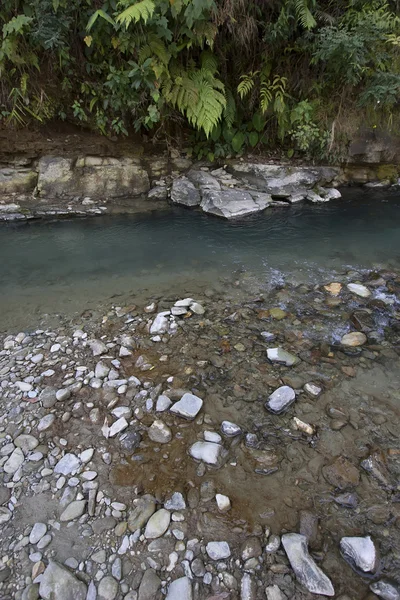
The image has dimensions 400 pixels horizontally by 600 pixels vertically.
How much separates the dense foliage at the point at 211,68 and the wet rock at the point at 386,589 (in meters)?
5.75

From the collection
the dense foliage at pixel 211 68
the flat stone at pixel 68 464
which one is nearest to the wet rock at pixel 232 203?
the dense foliage at pixel 211 68

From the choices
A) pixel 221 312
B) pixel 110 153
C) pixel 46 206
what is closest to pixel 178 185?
pixel 110 153

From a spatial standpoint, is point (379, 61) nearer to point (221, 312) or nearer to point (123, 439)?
point (221, 312)

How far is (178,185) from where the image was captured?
255 inches

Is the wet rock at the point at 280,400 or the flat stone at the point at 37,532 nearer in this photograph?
the flat stone at the point at 37,532

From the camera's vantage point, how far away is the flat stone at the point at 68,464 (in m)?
2.08

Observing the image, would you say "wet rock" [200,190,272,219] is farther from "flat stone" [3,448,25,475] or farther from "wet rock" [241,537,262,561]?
"wet rock" [241,537,262,561]

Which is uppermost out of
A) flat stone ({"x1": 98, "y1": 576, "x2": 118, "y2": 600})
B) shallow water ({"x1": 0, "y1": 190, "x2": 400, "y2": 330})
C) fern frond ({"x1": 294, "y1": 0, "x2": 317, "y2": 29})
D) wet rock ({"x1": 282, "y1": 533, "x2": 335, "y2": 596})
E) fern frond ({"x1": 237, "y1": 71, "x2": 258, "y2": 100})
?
fern frond ({"x1": 294, "y1": 0, "x2": 317, "y2": 29})

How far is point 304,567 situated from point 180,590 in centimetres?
58

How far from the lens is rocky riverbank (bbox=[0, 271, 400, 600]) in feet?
5.31

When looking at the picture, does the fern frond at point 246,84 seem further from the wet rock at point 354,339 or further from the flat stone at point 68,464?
the flat stone at point 68,464

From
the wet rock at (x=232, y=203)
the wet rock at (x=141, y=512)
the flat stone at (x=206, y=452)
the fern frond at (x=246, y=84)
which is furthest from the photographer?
the wet rock at (x=232, y=203)

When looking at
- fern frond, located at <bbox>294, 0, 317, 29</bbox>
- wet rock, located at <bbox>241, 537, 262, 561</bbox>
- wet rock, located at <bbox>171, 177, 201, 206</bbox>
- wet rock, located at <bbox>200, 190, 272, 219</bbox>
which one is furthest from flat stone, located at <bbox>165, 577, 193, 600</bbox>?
fern frond, located at <bbox>294, 0, 317, 29</bbox>

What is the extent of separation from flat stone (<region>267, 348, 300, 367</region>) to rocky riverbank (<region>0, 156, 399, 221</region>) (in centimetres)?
353
